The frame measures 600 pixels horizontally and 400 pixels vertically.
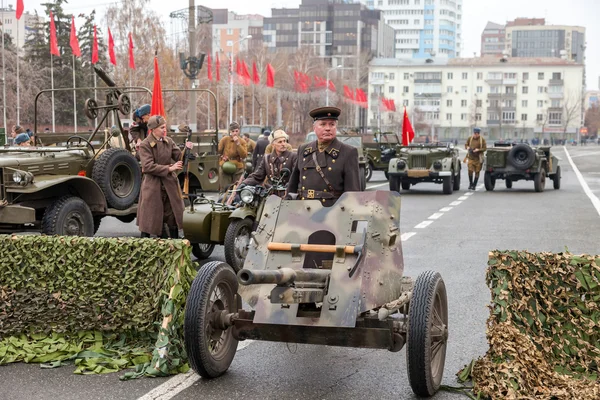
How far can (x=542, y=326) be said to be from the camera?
573cm

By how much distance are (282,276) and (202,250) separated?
604cm

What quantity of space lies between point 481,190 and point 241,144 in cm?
932

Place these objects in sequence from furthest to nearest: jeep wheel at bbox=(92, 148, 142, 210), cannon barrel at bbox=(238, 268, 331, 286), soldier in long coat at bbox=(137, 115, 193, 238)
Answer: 1. jeep wheel at bbox=(92, 148, 142, 210)
2. soldier in long coat at bbox=(137, 115, 193, 238)
3. cannon barrel at bbox=(238, 268, 331, 286)

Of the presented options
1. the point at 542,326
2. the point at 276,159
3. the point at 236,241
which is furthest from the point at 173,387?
the point at 276,159

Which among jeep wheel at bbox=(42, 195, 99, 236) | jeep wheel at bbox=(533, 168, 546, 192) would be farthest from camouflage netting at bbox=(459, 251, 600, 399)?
jeep wheel at bbox=(533, 168, 546, 192)

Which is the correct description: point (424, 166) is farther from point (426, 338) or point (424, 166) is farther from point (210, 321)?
point (426, 338)

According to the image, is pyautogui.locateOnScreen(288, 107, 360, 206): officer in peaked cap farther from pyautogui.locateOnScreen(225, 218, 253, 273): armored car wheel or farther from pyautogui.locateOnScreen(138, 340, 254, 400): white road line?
pyautogui.locateOnScreen(225, 218, 253, 273): armored car wheel

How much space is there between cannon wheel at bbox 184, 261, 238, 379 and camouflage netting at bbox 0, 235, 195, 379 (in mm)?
323

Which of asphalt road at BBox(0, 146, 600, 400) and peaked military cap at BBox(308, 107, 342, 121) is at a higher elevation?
peaked military cap at BBox(308, 107, 342, 121)

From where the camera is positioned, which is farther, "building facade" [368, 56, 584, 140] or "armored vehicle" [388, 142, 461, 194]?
"building facade" [368, 56, 584, 140]

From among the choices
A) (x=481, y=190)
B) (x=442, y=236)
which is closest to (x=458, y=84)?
(x=481, y=190)

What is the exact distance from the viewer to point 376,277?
20.1 feet

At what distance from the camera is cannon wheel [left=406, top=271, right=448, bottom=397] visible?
5484mm

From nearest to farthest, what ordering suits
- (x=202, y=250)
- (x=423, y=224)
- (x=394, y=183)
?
1. (x=202, y=250)
2. (x=423, y=224)
3. (x=394, y=183)
